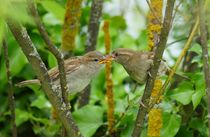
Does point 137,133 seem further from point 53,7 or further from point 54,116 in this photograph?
point 53,7

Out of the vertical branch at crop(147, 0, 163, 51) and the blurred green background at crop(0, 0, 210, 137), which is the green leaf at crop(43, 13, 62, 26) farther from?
the vertical branch at crop(147, 0, 163, 51)

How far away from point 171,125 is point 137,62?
0.46 metres

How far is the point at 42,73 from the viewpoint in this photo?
7.72ft

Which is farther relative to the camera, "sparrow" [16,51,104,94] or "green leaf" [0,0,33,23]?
"sparrow" [16,51,104,94]

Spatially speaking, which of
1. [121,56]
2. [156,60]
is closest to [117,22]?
[121,56]

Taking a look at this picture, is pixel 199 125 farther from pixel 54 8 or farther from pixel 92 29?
pixel 54 8

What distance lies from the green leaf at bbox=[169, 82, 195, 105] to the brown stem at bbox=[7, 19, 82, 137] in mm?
794

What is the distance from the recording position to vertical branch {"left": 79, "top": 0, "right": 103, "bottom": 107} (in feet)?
13.2

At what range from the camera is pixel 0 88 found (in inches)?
183

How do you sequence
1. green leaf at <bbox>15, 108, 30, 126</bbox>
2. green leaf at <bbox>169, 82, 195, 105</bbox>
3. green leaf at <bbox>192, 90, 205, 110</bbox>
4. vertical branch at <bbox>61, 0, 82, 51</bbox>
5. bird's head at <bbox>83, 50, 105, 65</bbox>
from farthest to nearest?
green leaf at <bbox>15, 108, 30, 126</bbox>
bird's head at <bbox>83, 50, 105, 65</bbox>
vertical branch at <bbox>61, 0, 82, 51</bbox>
green leaf at <bbox>169, 82, 195, 105</bbox>
green leaf at <bbox>192, 90, 205, 110</bbox>

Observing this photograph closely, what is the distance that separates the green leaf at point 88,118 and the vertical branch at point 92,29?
0.51m

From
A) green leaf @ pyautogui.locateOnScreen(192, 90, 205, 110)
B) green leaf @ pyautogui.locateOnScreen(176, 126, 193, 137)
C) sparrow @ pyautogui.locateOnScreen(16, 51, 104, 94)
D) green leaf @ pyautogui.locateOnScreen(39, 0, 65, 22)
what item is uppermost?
green leaf @ pyautogui.locateOnScreen(39, 0, 65, 22)

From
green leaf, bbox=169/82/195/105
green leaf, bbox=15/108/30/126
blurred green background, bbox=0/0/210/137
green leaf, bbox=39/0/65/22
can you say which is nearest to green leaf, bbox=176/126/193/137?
blurred green background, bbox=0/0/210/137

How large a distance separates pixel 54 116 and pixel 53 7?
1129 mm
